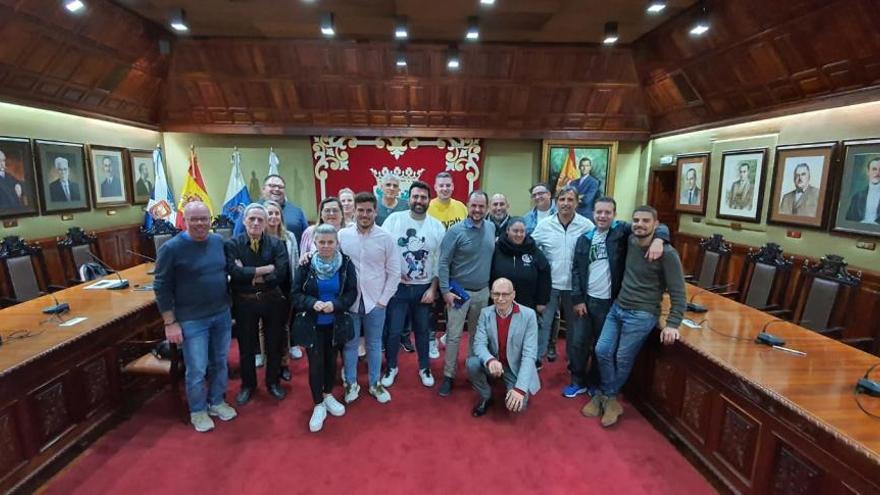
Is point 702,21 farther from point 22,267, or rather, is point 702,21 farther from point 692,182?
point 22,267

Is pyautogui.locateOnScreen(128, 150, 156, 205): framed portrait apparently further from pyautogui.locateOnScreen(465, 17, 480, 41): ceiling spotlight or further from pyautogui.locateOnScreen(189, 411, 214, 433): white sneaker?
pyautogui.locateOnScreen(465, 17, 480, 41): ceiling spotlight

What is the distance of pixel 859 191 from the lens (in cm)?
362

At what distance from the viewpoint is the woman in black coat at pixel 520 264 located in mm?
2982

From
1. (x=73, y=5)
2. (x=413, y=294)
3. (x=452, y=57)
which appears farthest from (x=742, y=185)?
(x=73, y=5)

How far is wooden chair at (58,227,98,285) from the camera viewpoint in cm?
443

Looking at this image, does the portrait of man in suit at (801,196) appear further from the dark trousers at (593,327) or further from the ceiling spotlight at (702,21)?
the dark trousers at (593,327)

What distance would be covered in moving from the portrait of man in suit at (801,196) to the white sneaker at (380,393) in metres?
4.61

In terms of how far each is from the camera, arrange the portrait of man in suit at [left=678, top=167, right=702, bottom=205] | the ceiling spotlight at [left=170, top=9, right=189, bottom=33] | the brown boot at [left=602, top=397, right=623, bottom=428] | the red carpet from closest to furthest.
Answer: the red carpet, the brown boot at [left=602, top=397, right=623, bottom=428], the ceiling spotlight at [left=170, top=9, right=189, bottom=33], the portrait of man in suit at [left=678, top=167, right=702, bottom=205]

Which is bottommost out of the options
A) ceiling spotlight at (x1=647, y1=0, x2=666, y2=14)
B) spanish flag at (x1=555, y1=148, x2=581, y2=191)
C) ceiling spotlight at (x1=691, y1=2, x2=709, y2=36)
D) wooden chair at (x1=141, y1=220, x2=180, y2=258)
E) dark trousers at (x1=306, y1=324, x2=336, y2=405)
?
dark trousers at (x1=306, y1=324, x2=336, y2=405)

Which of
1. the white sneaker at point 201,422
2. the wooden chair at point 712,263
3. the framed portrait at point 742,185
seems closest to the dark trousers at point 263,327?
the white sneaker at point 201,422

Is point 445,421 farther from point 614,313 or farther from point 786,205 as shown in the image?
point 786,205

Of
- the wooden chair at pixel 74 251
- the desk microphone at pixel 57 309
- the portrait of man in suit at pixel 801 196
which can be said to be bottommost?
the desk microphone at pixel 57 309

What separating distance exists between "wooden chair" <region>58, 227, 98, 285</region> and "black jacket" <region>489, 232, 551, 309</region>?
4.59 metres

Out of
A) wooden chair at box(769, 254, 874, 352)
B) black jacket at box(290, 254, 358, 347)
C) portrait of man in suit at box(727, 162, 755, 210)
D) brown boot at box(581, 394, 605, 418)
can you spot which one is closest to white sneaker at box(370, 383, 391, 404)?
black jacket at box(290, 254, 358, 347)
